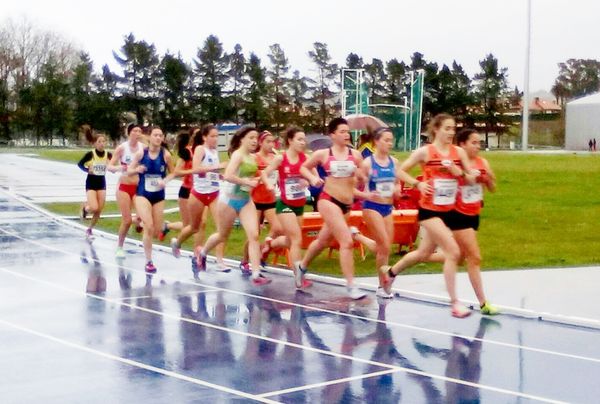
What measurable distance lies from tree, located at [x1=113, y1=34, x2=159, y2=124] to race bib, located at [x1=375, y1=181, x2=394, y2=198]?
271 feet

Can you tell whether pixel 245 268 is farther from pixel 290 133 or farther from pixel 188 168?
pixel 290 133

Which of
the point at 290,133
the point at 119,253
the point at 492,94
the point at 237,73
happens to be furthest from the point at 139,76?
the point at 290,133

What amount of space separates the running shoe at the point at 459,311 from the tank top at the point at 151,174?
4863mm

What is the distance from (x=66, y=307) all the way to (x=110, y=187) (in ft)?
75.1

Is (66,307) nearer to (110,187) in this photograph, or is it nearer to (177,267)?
(177,267)

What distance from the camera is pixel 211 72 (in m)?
90.9

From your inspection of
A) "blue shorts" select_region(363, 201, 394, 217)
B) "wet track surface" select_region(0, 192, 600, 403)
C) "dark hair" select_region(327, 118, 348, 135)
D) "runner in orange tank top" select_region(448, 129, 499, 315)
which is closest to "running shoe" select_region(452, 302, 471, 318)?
"wet track surface" select_region(0, 192, 600, 403)

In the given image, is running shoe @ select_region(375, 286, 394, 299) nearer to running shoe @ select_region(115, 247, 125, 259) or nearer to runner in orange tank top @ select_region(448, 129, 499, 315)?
runner in orange tank top @ select_region(448, 129, 499, 315)

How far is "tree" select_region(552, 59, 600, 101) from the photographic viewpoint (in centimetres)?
11975

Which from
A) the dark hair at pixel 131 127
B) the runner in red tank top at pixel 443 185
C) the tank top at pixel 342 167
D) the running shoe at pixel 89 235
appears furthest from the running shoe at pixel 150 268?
the runner in red tank top at pixel 443 185

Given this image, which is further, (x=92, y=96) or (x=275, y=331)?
(x=92, y=96)

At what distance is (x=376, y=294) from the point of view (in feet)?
35.8

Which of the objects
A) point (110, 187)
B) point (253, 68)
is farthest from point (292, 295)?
point (253, 68)

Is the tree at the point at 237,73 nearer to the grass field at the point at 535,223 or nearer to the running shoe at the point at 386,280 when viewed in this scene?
the grass field at the point at 535,223
